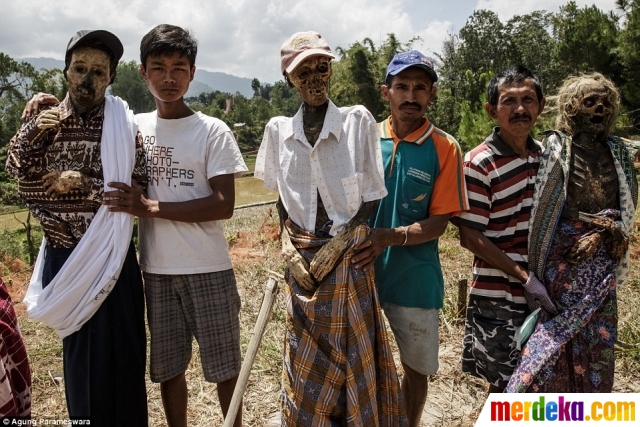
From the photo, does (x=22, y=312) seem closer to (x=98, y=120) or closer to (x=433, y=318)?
(x=98, y=120)

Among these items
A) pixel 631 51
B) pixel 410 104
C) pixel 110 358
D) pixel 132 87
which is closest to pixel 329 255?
pixel 410 104

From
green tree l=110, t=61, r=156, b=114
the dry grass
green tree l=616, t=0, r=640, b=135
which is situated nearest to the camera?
the dry grass

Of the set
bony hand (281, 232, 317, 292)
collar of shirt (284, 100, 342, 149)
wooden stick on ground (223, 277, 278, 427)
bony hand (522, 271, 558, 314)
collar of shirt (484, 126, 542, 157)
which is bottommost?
wooden stick on ground (223, 277, 278, 427)

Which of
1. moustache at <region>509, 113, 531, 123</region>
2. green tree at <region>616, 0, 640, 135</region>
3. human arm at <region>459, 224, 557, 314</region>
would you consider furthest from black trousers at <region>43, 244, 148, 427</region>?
green tree at <region>616, 0, 640, 135</region>

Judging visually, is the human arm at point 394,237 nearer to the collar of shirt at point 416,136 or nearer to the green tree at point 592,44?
the collar of shirt at point 416,136

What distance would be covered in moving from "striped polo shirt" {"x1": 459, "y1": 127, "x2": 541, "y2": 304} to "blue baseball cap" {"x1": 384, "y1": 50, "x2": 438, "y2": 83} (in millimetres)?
436

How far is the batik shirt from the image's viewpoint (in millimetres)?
2053

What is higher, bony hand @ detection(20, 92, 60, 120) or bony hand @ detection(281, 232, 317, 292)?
bony hand @ detection(20, 92, 60, 120)

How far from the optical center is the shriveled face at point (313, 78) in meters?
1.96

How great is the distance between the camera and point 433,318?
2.24 m

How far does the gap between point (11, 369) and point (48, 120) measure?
1.04 m

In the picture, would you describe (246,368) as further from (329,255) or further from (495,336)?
(495,336)

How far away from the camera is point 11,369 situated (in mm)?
2080

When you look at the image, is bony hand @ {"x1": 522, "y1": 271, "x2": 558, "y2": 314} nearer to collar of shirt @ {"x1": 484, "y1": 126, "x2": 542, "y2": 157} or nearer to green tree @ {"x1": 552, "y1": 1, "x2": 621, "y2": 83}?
collar of shirt @ {"x1": 484, "y1": 126, "x2": 542, "y2": 157}
